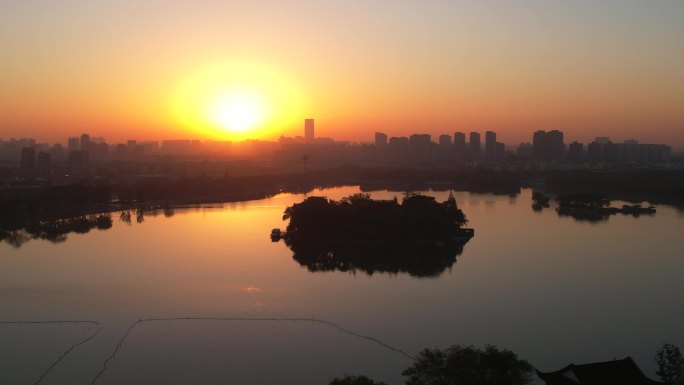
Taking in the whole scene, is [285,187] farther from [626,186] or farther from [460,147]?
[460,147]

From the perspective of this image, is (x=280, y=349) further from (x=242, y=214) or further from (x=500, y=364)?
(x=242, y=214)

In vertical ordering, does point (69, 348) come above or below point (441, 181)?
below

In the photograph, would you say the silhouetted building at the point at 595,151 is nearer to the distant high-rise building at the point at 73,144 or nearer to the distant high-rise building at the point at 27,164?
the distant high-rise building at the point at 27,164

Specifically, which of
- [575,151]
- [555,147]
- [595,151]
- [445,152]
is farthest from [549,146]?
[445,152]

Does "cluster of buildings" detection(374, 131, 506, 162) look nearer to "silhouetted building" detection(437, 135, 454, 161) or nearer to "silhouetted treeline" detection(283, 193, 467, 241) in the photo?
"silhouetted building" detection(437, 135, 454, 161)

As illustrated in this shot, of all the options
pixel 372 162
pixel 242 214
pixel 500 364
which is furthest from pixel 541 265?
pixel 372 162
